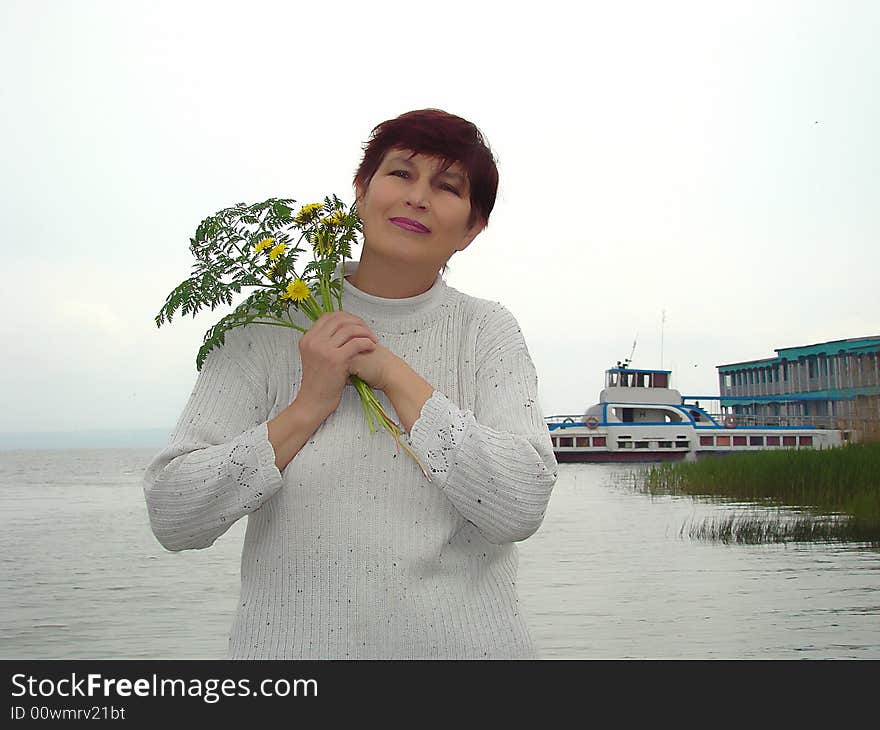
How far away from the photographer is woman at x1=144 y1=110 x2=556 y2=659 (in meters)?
1.56

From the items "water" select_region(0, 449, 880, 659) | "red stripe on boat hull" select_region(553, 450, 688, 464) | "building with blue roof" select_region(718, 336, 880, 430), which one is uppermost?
"building with blue roof" select_region(718, 336, 880, 430)

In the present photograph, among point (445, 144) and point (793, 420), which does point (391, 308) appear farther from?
point (793, 420)

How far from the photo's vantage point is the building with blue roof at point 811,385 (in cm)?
3086

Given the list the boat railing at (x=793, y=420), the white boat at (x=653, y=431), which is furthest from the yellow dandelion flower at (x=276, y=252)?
the boat railing at (x=793, y=420)

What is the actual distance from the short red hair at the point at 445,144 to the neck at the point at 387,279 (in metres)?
0.13

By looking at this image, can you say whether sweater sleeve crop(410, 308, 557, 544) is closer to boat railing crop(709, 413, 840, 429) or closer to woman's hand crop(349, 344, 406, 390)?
woman's hand crop(349, 344, 406, 390)

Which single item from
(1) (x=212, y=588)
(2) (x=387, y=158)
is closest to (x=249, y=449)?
(2) (x=387, y=158)

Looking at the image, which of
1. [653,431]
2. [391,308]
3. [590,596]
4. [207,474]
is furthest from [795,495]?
[653,431]

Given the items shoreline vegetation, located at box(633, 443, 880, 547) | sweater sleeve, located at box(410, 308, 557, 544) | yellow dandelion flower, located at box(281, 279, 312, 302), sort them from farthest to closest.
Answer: shoreline vegetation, located at box(633, 443, 880, 547) → yellow dandelion flower, located at box(281, 279, 312, 302) → sweater sleeve, located at box(410, 308, 557, 544)

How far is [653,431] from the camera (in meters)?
30.8

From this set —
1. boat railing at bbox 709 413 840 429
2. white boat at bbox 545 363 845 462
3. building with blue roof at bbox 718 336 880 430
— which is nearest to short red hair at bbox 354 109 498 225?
building with blue roof at bbox 718 336 880 430

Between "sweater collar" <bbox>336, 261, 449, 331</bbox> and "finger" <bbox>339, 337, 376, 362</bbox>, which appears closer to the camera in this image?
"finger" <bbox>339, 337, 376, 362</bbox>

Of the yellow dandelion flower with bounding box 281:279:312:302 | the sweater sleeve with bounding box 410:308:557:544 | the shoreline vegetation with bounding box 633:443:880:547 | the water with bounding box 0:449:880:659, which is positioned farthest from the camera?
the shoreline vegetation with bounding box 633:443:880:547
